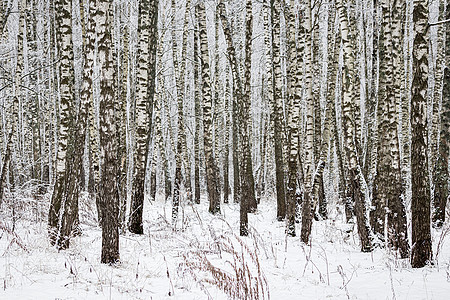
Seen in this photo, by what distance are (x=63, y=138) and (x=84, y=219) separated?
3.53 m

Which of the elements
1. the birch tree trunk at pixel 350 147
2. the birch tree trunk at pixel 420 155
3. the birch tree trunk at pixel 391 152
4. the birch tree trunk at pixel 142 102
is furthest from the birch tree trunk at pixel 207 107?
the birch tree trunk at pixel 420 155

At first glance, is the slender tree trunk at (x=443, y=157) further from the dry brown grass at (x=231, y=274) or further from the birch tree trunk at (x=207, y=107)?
the birch tree trunk at (x=207, y=107)

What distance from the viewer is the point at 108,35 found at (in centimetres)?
572

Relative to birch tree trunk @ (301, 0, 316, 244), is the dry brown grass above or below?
below

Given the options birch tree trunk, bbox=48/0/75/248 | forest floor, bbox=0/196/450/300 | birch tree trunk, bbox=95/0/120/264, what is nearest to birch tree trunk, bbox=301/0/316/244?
forest floor, bbox=0/196/450/300

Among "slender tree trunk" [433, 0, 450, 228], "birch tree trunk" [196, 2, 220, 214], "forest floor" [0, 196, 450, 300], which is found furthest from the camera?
"birch tree trunk" [196, 2, 220, 214]

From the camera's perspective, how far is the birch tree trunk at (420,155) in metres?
5.45

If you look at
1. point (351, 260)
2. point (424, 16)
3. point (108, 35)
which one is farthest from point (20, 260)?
point (424, 16)

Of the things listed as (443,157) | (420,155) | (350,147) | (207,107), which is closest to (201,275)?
(420,155)

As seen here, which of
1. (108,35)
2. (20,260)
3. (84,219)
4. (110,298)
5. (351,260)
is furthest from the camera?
(84,219)

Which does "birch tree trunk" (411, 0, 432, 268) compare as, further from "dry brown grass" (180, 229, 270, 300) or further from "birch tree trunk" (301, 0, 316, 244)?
"birch tree trunk" (301, 0, 316, 244)

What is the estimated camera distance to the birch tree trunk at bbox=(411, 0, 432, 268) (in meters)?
5.45

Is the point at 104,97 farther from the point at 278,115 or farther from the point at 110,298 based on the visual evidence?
the point at 278,115

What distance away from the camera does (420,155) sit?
217 inches
